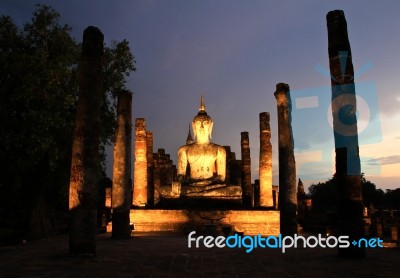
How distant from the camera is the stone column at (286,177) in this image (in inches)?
513

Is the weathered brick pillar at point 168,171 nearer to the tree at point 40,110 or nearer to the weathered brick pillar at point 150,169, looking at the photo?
the weathered brick pillar at point 150,169

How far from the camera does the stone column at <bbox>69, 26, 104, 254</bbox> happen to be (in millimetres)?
7949

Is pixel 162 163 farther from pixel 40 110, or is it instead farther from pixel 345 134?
pixel 345 134

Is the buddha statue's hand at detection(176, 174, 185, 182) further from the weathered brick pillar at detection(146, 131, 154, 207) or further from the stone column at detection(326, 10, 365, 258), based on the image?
the stone column at detection(326, 10, 365, 258)

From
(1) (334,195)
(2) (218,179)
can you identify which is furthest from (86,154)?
(1) (334,195)

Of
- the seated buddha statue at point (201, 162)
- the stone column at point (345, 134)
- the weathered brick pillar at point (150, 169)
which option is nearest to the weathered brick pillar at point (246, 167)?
the seated buddha statue at point (201, 162)

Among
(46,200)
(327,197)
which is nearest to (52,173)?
(46,200)

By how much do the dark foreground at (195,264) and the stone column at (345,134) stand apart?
642 mm

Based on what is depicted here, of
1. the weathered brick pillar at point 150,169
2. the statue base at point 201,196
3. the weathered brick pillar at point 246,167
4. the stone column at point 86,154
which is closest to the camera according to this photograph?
the stone column at point 86,154

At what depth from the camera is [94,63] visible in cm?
870

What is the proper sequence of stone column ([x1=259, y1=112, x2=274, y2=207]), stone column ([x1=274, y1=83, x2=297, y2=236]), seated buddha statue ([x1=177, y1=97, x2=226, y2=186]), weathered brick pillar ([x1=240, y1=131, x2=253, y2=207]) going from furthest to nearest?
weathered brick pillar ([x1=240, y1=131, x2=253, y2=207]) < seated buddha statue ([x1=177, y1=97, x2=226, y2=186]) < stone column ([x1=259, y1=112, x2=274, y2=207]) < stone column ([x1=274, y1=83, x2=297, y2=236])

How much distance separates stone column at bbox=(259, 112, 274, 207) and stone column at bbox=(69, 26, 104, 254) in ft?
38.1

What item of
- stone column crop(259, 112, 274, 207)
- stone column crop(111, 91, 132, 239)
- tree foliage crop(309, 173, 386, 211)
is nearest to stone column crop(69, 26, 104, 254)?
stone column crop(111, 91, 132, 239)

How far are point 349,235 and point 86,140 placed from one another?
540cm
